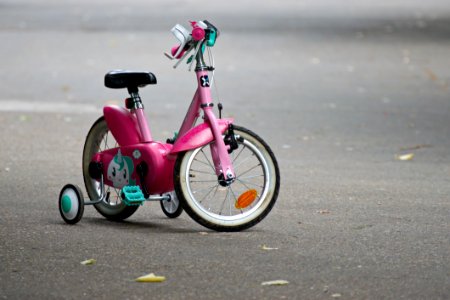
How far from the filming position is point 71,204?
7141mm

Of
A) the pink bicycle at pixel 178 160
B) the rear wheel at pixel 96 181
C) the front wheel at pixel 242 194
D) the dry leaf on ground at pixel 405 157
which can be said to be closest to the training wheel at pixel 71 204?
the pink bicycle at pixel 178 160

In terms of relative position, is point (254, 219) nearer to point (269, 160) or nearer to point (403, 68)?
point (269, 160)

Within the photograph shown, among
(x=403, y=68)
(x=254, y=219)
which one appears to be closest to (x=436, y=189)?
(x=254, y=219)

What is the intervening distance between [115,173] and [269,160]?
96 cm

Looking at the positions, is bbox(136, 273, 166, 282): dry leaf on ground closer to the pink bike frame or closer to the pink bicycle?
the pink bicycle

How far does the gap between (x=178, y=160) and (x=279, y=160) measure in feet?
10.7

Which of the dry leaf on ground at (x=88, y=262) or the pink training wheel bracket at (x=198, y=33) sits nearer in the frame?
the dry leaf on ground at (x=88, y=262)

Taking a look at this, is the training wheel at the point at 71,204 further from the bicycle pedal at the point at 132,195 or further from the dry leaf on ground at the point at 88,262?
the dry leaf on ground at the point at 88,262

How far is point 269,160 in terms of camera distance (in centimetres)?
694

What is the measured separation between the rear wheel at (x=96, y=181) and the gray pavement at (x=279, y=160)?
85mm

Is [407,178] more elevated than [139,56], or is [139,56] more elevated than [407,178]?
[139,56]

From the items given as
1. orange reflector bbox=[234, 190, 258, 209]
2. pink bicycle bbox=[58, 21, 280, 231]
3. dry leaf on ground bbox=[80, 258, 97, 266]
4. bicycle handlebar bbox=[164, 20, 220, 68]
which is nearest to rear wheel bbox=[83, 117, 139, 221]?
pink bicycle bbox=[58, 21, 280, 231]

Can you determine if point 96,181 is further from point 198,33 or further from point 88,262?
point 88,262

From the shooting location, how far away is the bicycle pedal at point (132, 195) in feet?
22.8
